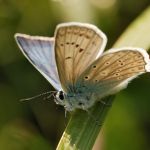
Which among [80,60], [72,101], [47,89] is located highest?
[80,60]

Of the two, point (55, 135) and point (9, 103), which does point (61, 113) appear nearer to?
point (55, 135)

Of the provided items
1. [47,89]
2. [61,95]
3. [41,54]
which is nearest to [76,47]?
[41,54]

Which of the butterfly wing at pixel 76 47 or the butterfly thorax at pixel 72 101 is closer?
the butterfly wing at pixel 76 47

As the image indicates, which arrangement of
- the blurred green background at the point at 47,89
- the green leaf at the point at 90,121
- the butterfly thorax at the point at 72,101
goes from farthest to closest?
the blurred green background at the point at 47,89 → the butterfly thorax at the point at 72,101 → the green leaf at the point at 90,121

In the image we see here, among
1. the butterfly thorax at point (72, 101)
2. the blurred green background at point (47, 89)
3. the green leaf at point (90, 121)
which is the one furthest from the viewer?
the blurred green background at point (47, 89)

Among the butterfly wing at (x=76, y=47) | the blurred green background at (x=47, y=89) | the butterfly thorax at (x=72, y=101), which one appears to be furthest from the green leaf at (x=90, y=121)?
the blurred green background at (x=47, y=89)

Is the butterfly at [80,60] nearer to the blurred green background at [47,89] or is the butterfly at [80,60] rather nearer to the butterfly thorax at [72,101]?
the butterfly thorax at [72,101]

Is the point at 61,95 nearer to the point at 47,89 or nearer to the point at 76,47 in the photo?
the point at 76,47

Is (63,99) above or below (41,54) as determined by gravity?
below

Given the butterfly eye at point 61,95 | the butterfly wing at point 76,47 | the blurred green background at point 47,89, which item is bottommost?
the blurred green background at point 47,89
